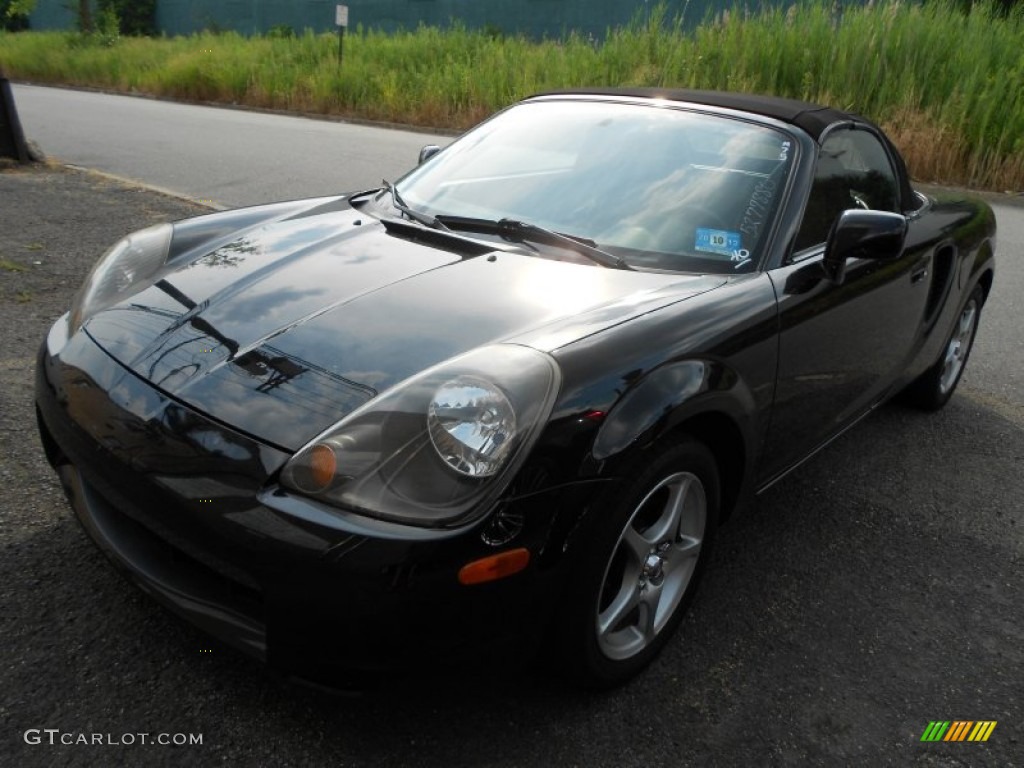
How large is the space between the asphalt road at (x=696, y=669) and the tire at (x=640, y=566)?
4.2 inches

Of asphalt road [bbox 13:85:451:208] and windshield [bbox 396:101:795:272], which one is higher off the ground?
windshield [bbox 396:101:795:272]

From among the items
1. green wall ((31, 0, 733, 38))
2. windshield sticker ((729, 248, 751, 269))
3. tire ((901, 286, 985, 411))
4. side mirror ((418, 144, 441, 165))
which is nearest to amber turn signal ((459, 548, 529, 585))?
windshield sticker ((729, 248, 751, 269))

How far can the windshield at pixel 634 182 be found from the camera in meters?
2.61

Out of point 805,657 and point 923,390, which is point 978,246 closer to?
point 923,390

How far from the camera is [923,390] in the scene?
156 inches

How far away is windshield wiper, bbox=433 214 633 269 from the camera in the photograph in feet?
8.28

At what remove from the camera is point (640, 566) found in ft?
6.86

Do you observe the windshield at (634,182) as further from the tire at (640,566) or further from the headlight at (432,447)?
the headlight at (432,447)

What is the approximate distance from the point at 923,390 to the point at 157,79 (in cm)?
2169

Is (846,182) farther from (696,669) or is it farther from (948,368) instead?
(696,669)

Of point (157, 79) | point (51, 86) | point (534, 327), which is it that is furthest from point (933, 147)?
point (51, 86)

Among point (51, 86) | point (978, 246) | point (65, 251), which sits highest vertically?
point (978, 246)

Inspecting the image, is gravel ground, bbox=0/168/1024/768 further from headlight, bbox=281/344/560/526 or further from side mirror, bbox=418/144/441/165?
side mirror, bbox=418/144/441/165

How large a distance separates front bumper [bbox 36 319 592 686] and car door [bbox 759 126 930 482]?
1.07 m
